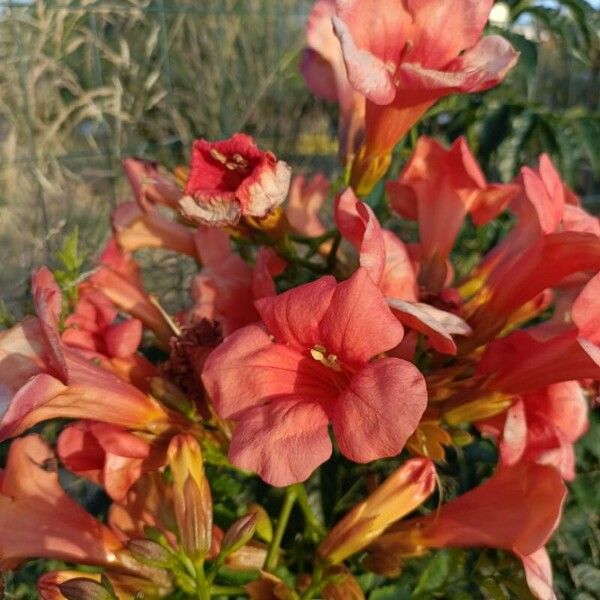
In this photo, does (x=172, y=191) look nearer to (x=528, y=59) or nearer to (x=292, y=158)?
(x=528, y=59)

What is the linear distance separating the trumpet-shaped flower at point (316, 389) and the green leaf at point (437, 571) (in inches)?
13.7

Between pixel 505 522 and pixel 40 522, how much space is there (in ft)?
1.69

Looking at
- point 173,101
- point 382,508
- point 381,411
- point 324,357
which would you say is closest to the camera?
point 381,411

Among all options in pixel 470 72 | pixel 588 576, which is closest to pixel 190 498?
pixel 470 72

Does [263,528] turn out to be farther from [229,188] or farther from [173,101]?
[173,101]

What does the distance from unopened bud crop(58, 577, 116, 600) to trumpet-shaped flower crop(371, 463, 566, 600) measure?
1.04 ft

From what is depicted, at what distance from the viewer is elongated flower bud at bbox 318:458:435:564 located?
2.68 ft

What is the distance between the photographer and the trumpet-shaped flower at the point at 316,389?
632 mm

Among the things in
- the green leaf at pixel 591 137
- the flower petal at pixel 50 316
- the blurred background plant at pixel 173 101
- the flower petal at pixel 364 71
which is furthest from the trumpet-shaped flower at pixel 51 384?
the green leaf at pixel 591 137

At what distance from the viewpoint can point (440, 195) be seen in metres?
1.02

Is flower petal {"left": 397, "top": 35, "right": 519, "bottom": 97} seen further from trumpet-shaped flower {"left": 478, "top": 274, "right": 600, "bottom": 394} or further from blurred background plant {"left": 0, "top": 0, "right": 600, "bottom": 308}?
blurred background plant {"left": 0, "top": 0, "right": 600, "bottom": 308}

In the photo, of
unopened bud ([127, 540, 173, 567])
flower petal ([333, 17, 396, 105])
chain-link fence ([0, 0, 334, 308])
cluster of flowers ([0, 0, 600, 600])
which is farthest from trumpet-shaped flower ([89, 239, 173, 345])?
chain-link fence ([0, 0, 334, 308])

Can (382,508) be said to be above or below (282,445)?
below

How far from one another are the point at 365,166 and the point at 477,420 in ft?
1.13
